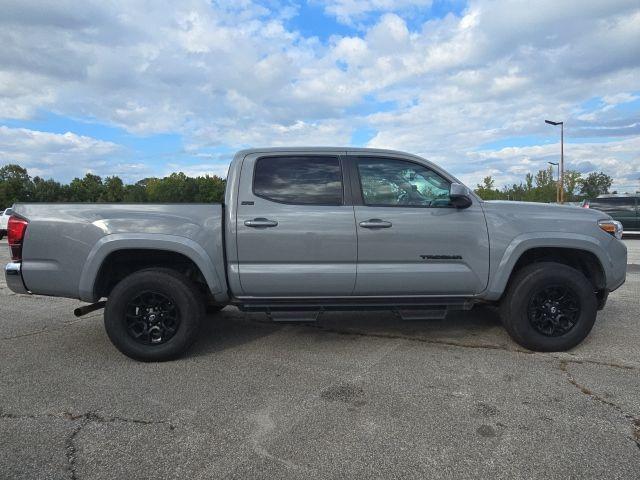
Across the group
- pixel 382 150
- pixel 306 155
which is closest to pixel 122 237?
pixel 306 155

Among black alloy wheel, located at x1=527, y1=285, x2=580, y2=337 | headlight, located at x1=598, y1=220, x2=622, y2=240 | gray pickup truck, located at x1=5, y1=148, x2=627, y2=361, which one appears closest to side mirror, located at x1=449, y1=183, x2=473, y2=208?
gray pickup truck, located at x1=5, y1=148, x2=627, y2=361

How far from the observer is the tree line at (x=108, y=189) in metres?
7.13

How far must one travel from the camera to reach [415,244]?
4.27 m

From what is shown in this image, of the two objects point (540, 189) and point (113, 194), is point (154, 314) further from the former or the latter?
point (540, 189)

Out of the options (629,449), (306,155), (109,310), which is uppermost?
(306,155)

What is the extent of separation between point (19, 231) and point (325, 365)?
9.67 ft

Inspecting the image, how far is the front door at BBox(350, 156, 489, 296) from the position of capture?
13.9ft

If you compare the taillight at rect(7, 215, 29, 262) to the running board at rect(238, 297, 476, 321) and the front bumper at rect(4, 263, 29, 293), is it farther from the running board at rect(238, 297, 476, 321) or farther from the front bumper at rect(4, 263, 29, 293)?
the running board at rect(238, 297, 476, 321)

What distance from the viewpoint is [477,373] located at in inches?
155

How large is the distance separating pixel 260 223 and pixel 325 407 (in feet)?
5.51

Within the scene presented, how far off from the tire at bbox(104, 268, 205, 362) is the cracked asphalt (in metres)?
0.17

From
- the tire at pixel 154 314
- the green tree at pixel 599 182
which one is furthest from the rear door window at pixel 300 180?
the green tree at pixel 599 182

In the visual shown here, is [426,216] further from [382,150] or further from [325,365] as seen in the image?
[325,365]

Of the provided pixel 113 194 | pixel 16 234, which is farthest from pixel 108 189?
pixel 16 234
